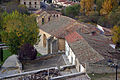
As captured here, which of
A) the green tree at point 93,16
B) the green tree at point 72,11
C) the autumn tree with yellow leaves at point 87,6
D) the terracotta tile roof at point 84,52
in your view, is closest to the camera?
the terracotta tile roof at point 84,52

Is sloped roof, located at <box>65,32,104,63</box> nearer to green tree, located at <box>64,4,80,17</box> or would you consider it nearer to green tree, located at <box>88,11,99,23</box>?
green tree, located at <box>88,11,99,23</box>

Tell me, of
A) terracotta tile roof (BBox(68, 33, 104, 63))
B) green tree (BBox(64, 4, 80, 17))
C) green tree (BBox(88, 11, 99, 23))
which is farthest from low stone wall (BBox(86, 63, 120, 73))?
green tree (BBox(64, 4, 80, 17))

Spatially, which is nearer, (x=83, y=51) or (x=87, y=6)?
(x=83, y=51)

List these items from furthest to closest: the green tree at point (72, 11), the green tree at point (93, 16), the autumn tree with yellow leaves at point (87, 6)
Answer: the green tree at point (72, 11)
the autumn tree with yellow leaves at point (87, 6)
the green tree at point (93, 16)

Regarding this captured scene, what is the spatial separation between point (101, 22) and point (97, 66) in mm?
32757

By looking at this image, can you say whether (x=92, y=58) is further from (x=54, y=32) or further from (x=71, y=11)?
(x=71, y=11)

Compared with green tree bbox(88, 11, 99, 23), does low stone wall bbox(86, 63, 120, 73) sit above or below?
below

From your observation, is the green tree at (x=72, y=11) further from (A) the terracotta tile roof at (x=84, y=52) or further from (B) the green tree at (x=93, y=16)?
(A) the terracotta tile roof at (x=84, y=52)

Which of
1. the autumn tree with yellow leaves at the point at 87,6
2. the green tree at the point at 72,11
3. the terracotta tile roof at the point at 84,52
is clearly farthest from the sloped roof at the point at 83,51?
the green tree at the point at 72,11

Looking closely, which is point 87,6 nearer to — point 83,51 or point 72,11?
point 72,11

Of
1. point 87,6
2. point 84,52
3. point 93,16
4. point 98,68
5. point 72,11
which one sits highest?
point 87,6

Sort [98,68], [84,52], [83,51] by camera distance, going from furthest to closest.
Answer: [83,51], [84,52], [98,68]

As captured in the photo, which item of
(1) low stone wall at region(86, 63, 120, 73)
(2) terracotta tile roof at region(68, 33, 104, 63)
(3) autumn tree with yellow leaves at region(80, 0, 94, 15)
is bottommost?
(1) low stone wall at region(86, 63, 120, 73)

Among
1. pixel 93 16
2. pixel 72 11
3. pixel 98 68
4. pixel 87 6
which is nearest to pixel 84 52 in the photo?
pixel 98 68
